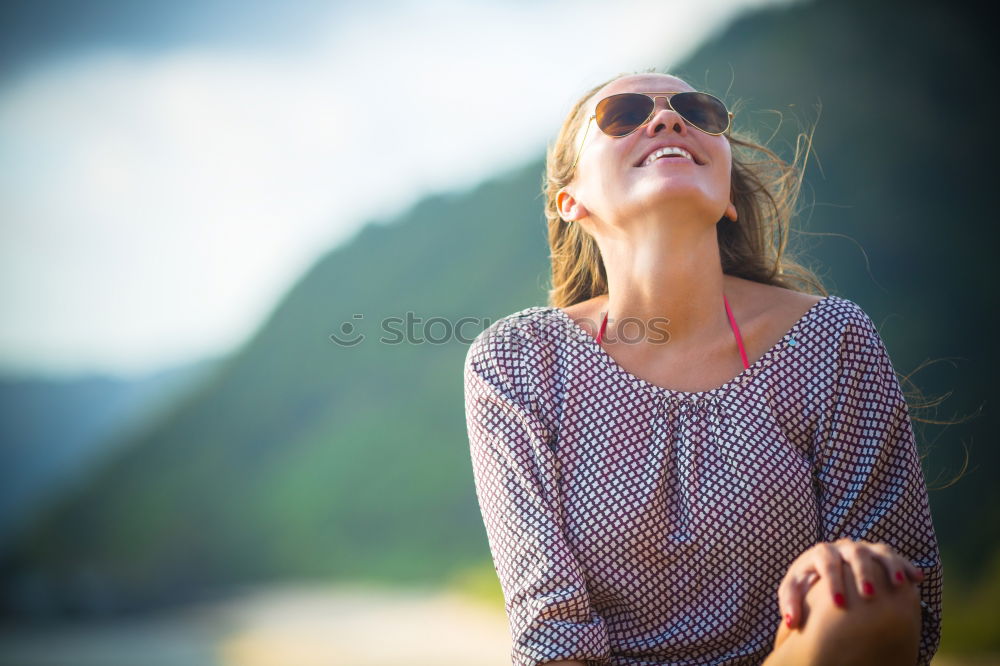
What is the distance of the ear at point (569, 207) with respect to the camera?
8.32 ft

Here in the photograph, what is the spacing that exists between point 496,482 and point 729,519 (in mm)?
568

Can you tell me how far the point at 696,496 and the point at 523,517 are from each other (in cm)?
41

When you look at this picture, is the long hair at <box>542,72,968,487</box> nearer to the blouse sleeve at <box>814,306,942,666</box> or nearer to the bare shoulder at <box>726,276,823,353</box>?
the bare shoulder at <box>726,276,823,353</box>

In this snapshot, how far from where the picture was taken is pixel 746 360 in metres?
2.20

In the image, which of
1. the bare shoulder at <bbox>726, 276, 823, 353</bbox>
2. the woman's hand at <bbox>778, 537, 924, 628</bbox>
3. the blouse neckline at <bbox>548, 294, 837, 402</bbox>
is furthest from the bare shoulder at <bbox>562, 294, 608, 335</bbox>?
the woman's hand at <bbox>778, 537, 924, 628</bbox>

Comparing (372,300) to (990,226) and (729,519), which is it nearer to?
(990,226)

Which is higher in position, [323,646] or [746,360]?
[746,360]

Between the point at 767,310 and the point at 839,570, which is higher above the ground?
the point at 767,310

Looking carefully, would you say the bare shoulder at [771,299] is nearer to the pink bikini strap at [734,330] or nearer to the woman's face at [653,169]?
the pink bikini strap at [734,330]

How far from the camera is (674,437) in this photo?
6.99ft

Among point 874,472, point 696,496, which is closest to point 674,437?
point 696,496

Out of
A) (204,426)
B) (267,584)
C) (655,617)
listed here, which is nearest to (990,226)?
(655,617)

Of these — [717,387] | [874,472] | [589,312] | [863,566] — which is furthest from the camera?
[589,312]

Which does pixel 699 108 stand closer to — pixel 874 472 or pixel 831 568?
pixel 874 472
